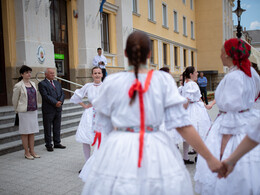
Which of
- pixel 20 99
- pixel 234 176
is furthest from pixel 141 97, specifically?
pixel 20 99

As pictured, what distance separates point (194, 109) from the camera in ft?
17.7

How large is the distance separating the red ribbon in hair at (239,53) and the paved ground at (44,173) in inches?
103

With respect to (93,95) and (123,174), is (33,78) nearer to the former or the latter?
(93,95)

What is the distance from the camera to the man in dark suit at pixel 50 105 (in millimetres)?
6559

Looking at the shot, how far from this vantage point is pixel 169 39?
23.0 meters

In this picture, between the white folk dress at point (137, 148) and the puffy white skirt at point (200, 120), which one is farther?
the puffy white skirt at point (200, 120)

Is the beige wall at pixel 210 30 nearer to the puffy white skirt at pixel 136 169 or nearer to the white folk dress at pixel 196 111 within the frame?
the white folk dress at pixel 196 111

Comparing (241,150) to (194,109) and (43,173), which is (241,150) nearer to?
(194,109)

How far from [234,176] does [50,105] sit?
5213mm

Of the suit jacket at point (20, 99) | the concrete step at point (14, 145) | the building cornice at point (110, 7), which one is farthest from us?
the building cornice at point (110, 7)

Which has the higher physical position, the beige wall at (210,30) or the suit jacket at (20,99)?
the beige wall at (210,30)

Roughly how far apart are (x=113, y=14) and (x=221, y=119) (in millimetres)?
13140

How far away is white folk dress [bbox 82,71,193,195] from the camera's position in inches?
70.1

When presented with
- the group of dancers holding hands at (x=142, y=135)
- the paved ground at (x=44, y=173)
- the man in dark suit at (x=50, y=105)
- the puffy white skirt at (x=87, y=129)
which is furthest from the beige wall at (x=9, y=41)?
the group of dancers holding hands at (x=142, y=135)
